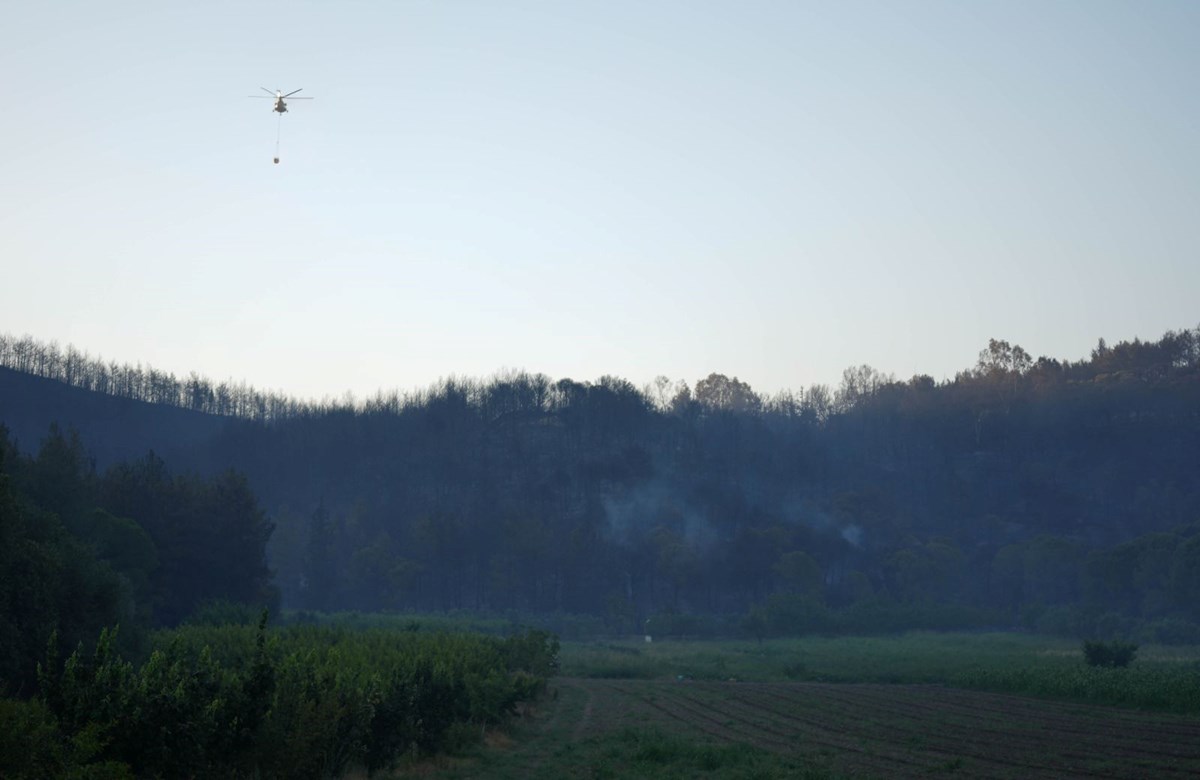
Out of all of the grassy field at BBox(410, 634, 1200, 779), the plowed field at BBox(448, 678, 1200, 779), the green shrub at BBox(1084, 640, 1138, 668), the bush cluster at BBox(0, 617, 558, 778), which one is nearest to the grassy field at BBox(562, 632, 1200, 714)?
the grassy field at BBox(410, 634, 1200, 779)

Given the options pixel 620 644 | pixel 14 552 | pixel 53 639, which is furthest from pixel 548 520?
pixel 53 639

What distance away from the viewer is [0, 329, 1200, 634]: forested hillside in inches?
4198

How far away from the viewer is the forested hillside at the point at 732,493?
107 m

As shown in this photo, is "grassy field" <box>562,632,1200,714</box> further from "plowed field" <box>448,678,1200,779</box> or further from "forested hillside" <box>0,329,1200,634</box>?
"forested hillside" <box>0,329,1200,634</box>

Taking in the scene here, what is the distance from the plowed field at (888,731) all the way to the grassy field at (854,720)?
64 mm

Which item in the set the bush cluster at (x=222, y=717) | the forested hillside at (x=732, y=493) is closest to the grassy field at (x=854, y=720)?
the bush cluster at (x=222, y=717)

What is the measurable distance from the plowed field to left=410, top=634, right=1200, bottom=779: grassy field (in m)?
0.06

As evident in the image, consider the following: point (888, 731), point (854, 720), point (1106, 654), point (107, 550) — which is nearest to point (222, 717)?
point (888, 731)

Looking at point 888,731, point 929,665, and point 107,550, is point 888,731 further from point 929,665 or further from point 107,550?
point 107,550

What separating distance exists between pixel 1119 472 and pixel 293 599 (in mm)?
113343

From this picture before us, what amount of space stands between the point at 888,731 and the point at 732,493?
4329 inches

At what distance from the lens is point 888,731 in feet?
99.3

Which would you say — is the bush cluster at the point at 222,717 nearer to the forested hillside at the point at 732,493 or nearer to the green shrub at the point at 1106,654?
the green shrub at the point at 1106,654

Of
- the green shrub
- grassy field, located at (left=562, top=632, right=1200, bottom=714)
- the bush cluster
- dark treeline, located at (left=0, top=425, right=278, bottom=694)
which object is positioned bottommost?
grassy field, located at (left=562, top=632, right=1200, bottom=714)
